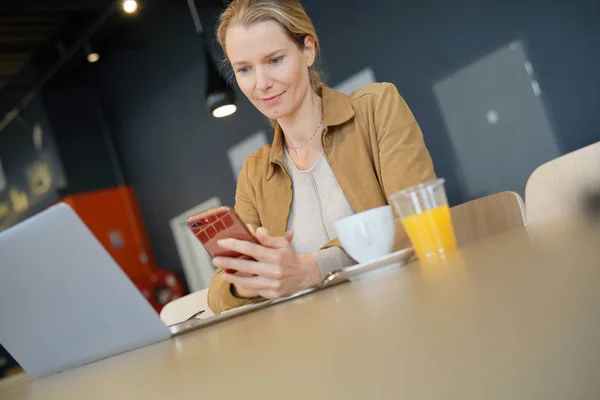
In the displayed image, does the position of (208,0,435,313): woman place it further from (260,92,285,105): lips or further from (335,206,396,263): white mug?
(335,206,396,263): white mug

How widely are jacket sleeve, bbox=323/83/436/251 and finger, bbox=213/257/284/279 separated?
0.41m

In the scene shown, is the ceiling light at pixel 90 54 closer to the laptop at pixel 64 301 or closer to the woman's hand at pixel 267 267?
the woman's hand at pixel 267 267

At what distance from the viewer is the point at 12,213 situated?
20.9 feet

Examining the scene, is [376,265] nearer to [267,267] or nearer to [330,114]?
[267,267]

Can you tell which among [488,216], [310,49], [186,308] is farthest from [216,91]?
[488,216]

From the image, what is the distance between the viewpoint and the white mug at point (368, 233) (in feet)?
3.41

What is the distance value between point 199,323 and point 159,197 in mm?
5282

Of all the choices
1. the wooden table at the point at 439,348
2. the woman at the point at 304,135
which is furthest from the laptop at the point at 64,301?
the woman at the point at 304,135

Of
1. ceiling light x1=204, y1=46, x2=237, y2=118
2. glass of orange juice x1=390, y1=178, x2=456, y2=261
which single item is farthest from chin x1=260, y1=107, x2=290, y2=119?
ceiling light x1=204, y1=46, x2=237, y2=118

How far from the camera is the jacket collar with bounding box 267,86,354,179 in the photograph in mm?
1788

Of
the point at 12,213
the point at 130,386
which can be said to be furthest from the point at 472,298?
the point at 12,213

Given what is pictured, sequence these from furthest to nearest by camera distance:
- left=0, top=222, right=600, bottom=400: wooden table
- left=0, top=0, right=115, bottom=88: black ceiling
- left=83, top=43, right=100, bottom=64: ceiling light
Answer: left=83, top=43, right=100, bottom=64: ceiling light < left=0, top=0, right=115, bottom=88: black ceiling < left=0, top=222, right=600, bottom=400: wooden table

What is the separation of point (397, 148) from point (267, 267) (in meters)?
0.70

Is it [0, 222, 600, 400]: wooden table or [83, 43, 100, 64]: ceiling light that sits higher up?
[83, 43, 100, 64]: ceiling light
